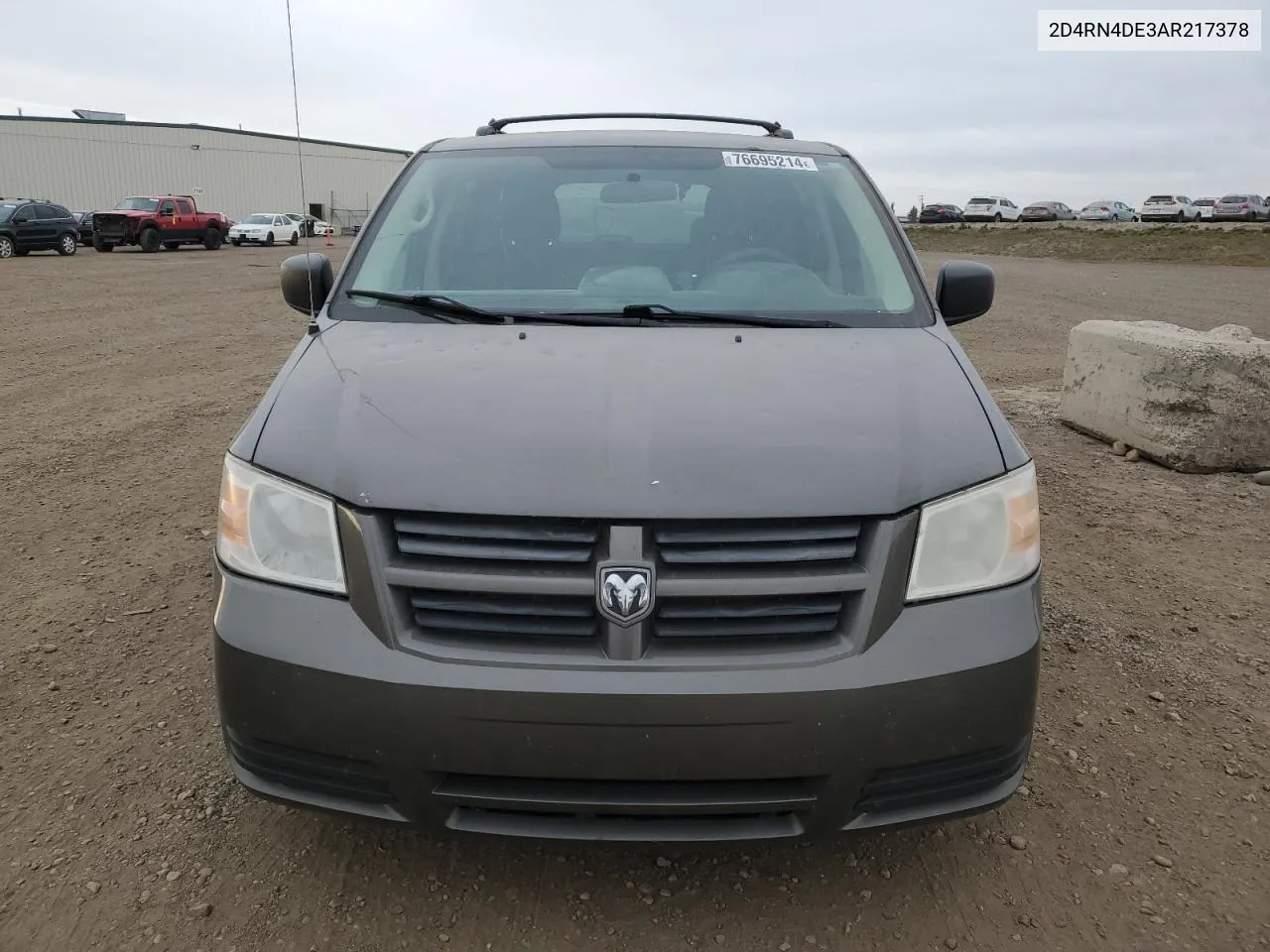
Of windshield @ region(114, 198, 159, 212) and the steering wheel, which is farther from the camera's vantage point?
windshield @ region(114, 198, 159, 212)

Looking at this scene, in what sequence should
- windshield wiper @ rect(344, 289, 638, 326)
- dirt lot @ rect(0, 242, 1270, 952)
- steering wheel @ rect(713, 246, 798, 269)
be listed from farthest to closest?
steering wheel @ rect(713, 246, 798, 269), windshield wiper @ rect(344, 289, 638, 326), dirt lot @ rect(0, 242, 1270, 952)

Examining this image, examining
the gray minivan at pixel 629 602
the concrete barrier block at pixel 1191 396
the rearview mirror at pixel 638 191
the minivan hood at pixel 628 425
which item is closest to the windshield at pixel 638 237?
the rearview mirror at pixel 638 191

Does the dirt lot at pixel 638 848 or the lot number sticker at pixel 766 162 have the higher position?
the lot number sticker at pixel 766 162

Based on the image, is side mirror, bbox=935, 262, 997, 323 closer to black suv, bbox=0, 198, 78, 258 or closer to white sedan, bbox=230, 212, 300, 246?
black suv, bbox=0, 198, 78, 258

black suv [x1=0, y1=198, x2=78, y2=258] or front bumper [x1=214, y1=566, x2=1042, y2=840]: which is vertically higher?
black suv [x1=0, y1=198, x2=78, y2=258]

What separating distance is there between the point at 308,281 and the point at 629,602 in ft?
5.83

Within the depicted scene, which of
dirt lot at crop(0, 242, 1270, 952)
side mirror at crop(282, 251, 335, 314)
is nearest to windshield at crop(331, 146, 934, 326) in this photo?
side mirror at crop(282, 251, 335, 314)

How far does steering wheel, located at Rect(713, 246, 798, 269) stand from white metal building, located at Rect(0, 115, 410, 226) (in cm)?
4826

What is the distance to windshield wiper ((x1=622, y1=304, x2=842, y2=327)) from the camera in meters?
2.66

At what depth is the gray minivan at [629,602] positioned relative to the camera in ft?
5.98

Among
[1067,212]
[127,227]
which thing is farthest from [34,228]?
[1067,212]

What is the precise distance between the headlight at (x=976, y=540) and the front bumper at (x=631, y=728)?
0.04m

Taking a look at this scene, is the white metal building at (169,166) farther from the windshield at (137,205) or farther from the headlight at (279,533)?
the headlight at (279,533)

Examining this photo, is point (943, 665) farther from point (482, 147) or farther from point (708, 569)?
point (482, 147)
